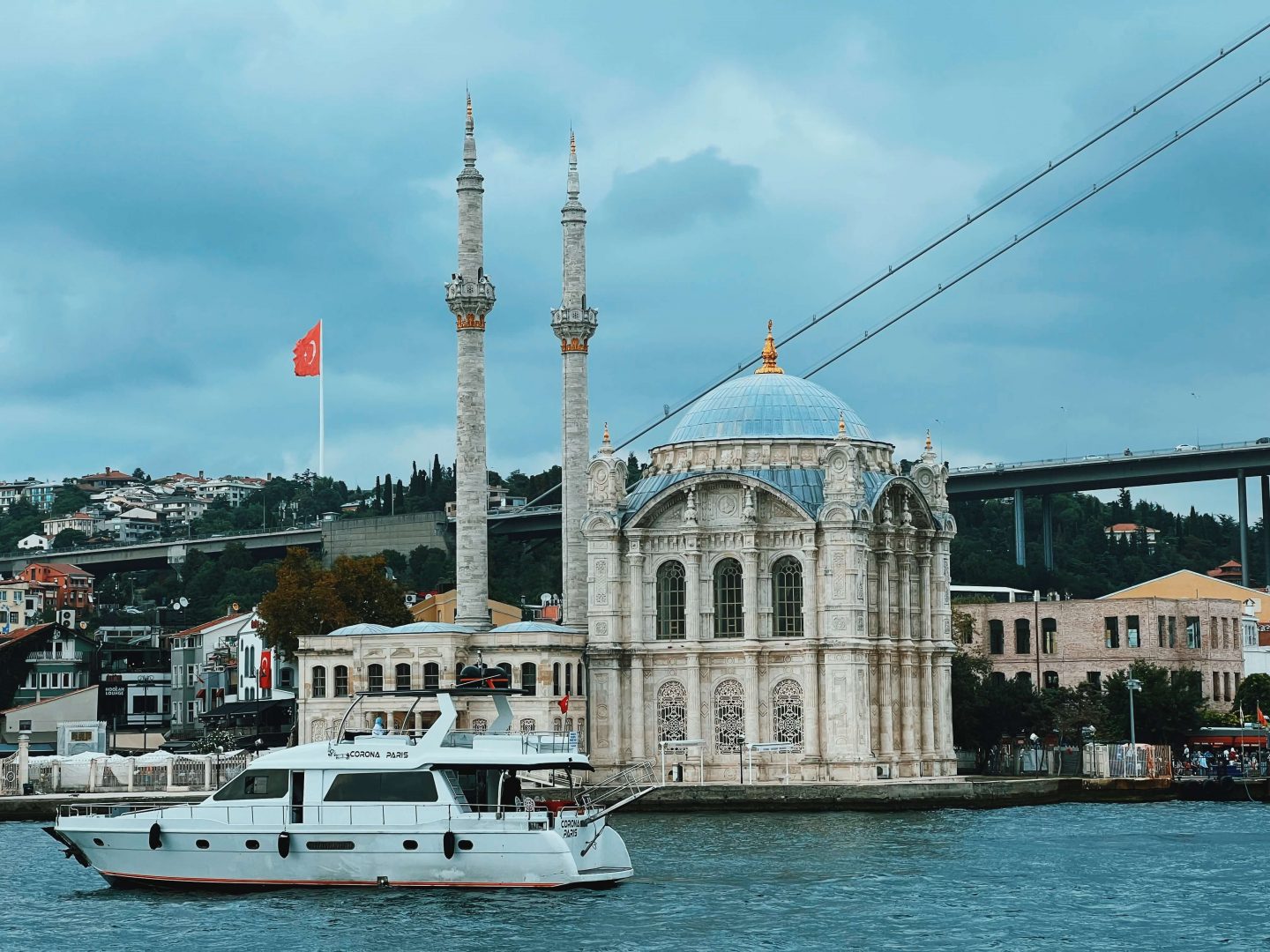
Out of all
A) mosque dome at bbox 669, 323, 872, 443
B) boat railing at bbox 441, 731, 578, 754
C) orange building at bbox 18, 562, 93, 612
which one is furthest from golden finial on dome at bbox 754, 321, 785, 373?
orange building at bbox 18, 562, 93, 612

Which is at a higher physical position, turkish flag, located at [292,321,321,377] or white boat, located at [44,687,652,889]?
turkish flag, located at [292,321,321,377]

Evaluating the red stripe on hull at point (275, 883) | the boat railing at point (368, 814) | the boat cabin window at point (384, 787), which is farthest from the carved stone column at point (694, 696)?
the boat cabin window at point (384, 787)

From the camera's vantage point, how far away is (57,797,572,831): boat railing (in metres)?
43.2

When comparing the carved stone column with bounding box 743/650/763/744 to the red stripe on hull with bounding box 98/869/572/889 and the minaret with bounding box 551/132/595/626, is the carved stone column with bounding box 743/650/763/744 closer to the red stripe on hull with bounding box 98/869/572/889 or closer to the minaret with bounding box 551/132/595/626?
the minaret with bounding box 551/132/595/626

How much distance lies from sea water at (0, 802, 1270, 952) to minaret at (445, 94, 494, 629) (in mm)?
24295

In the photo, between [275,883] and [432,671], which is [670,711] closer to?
[432,671]

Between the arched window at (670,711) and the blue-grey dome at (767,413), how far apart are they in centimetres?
888

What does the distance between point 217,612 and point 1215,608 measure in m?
73.7

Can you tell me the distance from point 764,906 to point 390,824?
7477 millimetres

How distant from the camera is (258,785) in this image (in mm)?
44250

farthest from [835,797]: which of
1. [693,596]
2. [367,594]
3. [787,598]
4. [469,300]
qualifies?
[367,594]

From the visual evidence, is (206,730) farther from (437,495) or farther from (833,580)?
(437,495)

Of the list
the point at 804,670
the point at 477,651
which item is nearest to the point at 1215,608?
the point at 804,670

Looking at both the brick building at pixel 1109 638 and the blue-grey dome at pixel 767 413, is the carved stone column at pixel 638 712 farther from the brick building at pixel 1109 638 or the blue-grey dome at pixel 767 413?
the brick building at pixel 1109 638
